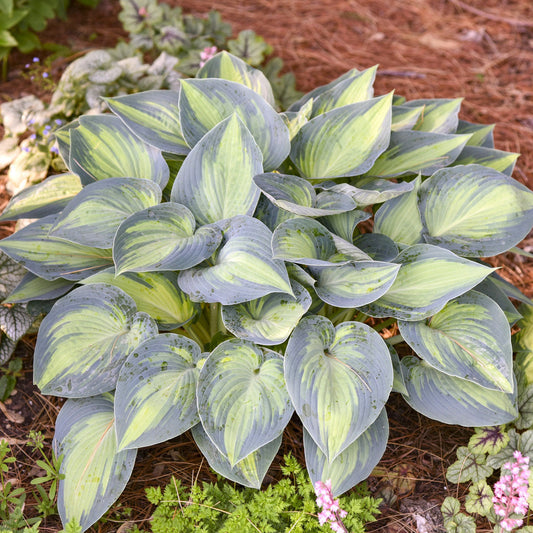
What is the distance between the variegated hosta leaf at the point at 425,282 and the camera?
1671 millimetres

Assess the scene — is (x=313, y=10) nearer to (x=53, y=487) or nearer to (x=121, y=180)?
(x=121, y=180)

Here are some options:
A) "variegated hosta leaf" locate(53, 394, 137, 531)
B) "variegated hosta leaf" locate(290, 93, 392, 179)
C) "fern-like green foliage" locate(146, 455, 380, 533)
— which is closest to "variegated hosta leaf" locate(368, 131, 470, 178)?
"variegated hosta leaf" locate(290, 93, 392, 179)

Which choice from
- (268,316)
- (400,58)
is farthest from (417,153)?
(400,58)

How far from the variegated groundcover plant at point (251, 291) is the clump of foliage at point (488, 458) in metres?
0.11

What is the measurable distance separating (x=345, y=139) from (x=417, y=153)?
318mm

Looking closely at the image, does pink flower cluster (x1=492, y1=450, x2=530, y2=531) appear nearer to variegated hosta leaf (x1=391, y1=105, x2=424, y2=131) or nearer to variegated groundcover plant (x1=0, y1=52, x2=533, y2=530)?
variegated groundcover plant (x1=0, y1=52, x2=533, y2=530)

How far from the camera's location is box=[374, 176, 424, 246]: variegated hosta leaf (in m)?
1.96

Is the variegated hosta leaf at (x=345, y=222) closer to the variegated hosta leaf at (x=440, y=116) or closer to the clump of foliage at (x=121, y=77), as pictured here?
the variegated hosta leaf at (x=440, y=116)

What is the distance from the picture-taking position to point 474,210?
1.93 metres

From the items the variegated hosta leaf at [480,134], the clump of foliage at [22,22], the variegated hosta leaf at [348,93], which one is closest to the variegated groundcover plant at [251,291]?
the variegated hosta leaf at [348,93]

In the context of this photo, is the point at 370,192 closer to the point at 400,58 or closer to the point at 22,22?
the point at 400,58

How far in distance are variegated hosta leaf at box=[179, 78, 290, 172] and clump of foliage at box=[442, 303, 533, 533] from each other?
46.0 inches

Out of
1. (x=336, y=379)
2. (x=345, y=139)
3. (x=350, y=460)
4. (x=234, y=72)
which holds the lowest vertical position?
(x=350, y=460)

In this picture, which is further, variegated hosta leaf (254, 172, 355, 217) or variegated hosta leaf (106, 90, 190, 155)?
variegated hosta leaf (106, 90, 190, 155)
